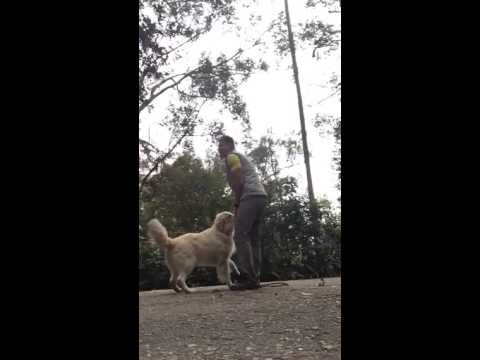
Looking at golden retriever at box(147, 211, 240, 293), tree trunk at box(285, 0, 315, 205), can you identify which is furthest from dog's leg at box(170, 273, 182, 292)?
tree trunk at box(285, 0, 315, 205)

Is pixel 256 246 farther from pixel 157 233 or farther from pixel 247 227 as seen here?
pixel 157 233

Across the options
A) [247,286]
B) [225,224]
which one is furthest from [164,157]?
[247,286]

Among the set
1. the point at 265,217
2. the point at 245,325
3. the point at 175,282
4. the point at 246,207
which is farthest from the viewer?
the point at 265,217

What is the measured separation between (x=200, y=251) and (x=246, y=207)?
0.56 meters

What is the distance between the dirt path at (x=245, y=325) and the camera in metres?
1.71

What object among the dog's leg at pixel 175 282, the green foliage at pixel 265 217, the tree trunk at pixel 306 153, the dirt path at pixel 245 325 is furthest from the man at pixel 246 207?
the tree trunk at pixel 306 153

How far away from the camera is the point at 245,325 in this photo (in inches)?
82.3

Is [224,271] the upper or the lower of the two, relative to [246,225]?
lower

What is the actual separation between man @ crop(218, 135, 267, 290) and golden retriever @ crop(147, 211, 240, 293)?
248mm

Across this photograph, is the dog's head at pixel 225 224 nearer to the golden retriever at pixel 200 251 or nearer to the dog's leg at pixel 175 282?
the golden retriever at pixel 200 251
